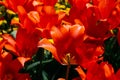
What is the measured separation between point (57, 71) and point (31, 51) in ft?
1.40

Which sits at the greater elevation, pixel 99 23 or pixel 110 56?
pixel 99 23

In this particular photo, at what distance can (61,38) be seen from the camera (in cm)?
132

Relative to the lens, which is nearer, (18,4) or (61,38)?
(61,38)

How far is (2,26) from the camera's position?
298cm

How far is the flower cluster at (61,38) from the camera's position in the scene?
1.29m

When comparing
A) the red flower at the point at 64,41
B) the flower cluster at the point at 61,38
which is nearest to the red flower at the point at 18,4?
the flower cluster at the point at 61,38

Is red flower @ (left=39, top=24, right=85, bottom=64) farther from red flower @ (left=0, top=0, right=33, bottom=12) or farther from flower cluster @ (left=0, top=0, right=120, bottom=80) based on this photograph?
red flower @ (left=0, top=0, right=33, bottom=12)

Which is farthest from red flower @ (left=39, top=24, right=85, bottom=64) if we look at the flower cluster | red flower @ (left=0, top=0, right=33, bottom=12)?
red flower @ (left=0, top=0, right=33, bottom=12)

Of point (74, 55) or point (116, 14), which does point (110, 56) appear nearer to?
point (116, 14)

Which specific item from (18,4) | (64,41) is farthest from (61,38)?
(18,4)

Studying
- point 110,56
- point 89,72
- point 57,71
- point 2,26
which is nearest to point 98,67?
point 89,72

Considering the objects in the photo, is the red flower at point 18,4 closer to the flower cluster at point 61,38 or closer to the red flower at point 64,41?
the flower cluster at point 61,38

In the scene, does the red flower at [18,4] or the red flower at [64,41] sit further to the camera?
the red flower at [18,4]

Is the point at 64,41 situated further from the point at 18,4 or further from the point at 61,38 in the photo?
the point at 18,4
